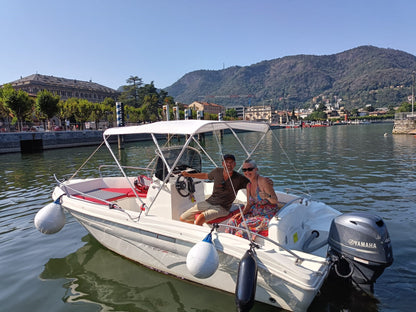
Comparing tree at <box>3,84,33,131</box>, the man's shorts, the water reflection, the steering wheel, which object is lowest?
the water reflection

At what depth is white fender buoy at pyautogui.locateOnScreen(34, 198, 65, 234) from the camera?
561 cm

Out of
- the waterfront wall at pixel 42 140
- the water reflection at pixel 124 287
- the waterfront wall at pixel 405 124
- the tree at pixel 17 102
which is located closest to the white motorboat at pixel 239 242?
the water reflection at pixel 124 287

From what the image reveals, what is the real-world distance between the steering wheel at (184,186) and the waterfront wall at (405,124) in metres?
46.3

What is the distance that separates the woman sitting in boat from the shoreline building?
8335 cm

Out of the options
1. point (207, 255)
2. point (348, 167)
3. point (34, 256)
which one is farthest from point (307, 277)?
point (348, 167)

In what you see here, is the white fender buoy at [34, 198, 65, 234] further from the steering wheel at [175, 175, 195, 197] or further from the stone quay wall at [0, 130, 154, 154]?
the stone quay wall at [0, 130, 154, 154]

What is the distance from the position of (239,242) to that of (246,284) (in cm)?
63

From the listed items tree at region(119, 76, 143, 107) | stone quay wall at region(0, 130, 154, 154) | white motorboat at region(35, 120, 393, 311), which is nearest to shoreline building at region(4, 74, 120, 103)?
tree at region(119, 76, 143, 107)

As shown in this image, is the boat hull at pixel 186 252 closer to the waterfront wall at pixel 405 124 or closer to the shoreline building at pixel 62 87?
the waterfront wall at pixel 405 124

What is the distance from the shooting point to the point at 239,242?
13.1ft

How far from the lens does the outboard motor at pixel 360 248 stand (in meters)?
3.71

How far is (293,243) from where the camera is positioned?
4.38 meters

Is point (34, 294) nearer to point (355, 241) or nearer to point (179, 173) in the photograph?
point (179, 173)

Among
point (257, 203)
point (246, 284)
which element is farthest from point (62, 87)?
point (246, 284)
